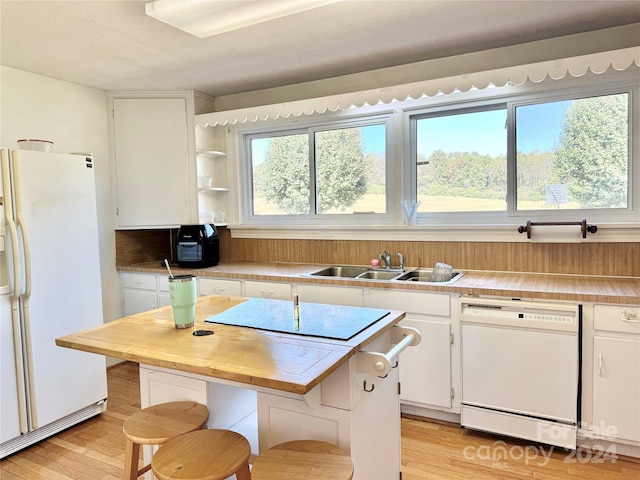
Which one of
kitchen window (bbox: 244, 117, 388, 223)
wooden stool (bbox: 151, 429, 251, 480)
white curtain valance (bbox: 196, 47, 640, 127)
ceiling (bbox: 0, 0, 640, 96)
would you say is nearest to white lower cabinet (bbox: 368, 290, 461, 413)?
kitchen window (bbox: 244, 117, 388, 223)

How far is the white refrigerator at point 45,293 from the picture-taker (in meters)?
2.32

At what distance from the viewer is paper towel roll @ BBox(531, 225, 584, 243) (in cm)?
257

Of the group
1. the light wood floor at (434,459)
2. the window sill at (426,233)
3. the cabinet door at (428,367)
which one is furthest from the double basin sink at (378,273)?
the light wood floor at (434,459)

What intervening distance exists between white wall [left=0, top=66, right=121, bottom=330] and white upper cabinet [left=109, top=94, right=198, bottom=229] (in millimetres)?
98

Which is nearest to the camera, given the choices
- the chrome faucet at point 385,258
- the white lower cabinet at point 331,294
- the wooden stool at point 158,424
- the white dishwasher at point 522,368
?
the wooden stool at point 158,424

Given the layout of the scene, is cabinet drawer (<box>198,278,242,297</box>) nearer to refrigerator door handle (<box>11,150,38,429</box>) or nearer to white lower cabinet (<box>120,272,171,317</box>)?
white lower cabinet (<box>120,272,171,317</box>)

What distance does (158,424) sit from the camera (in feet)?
5.17

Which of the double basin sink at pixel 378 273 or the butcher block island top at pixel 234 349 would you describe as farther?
the double basin sink at pixel 378 273

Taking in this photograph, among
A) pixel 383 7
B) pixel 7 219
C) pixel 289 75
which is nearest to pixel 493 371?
pixel 383 7

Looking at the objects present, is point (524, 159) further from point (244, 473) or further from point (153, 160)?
point (153, 160)

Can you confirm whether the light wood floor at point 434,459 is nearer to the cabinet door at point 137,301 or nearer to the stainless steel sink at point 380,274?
the stainless steel sink at point 380,274

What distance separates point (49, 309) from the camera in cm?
251

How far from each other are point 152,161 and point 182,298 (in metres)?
2.26

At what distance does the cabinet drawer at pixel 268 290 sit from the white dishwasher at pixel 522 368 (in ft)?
3.87
